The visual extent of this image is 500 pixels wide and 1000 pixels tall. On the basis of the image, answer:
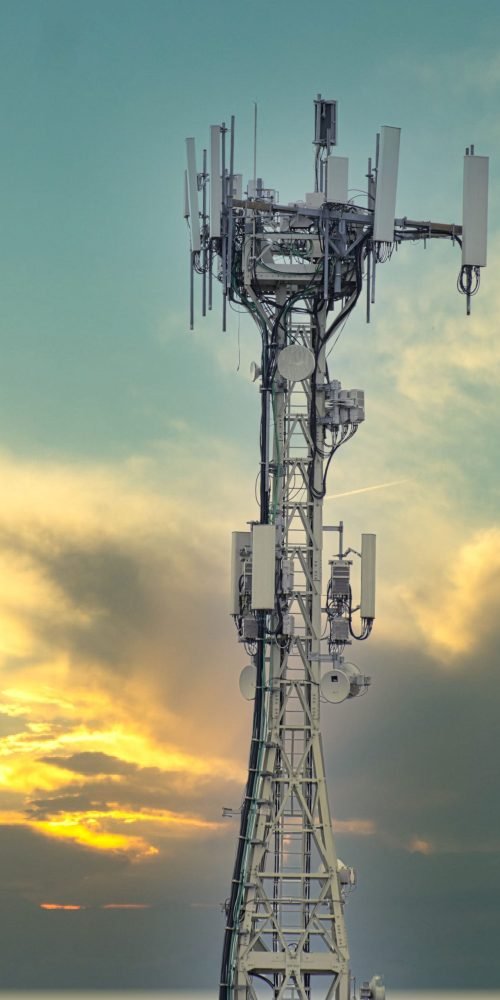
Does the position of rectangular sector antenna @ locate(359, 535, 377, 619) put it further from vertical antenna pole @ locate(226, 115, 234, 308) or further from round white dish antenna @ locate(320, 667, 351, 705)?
vertical antenna pole @ locate(226, 115, 234, 308)

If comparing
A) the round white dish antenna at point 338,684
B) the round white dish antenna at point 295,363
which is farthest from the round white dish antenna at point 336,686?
the round white dish antenna at point 295,363

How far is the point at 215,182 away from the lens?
6312 cm

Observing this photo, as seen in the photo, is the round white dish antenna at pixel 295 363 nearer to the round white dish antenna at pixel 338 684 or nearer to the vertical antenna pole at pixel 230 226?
the vertical antenna pole at pixel 230 226

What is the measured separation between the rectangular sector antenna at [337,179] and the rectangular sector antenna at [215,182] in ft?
9.39

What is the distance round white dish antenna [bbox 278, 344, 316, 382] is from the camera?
62344 mm

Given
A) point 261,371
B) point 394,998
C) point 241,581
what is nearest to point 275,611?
point 241,581

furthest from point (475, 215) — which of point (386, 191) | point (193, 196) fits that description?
point (193, 196)

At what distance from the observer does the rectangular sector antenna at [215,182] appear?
63.0m

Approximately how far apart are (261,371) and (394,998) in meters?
141

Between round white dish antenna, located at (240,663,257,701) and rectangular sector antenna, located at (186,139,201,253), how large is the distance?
11114 millimetres

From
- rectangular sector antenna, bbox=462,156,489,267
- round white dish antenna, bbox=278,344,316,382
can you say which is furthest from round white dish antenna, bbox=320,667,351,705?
rectangular sector antenna, bbox=462,156,489,267

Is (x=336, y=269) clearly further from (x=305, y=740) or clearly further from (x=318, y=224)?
(x=305, y=740)

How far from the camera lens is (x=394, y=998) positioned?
196375 millimetres

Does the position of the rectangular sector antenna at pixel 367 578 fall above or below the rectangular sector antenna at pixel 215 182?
below
